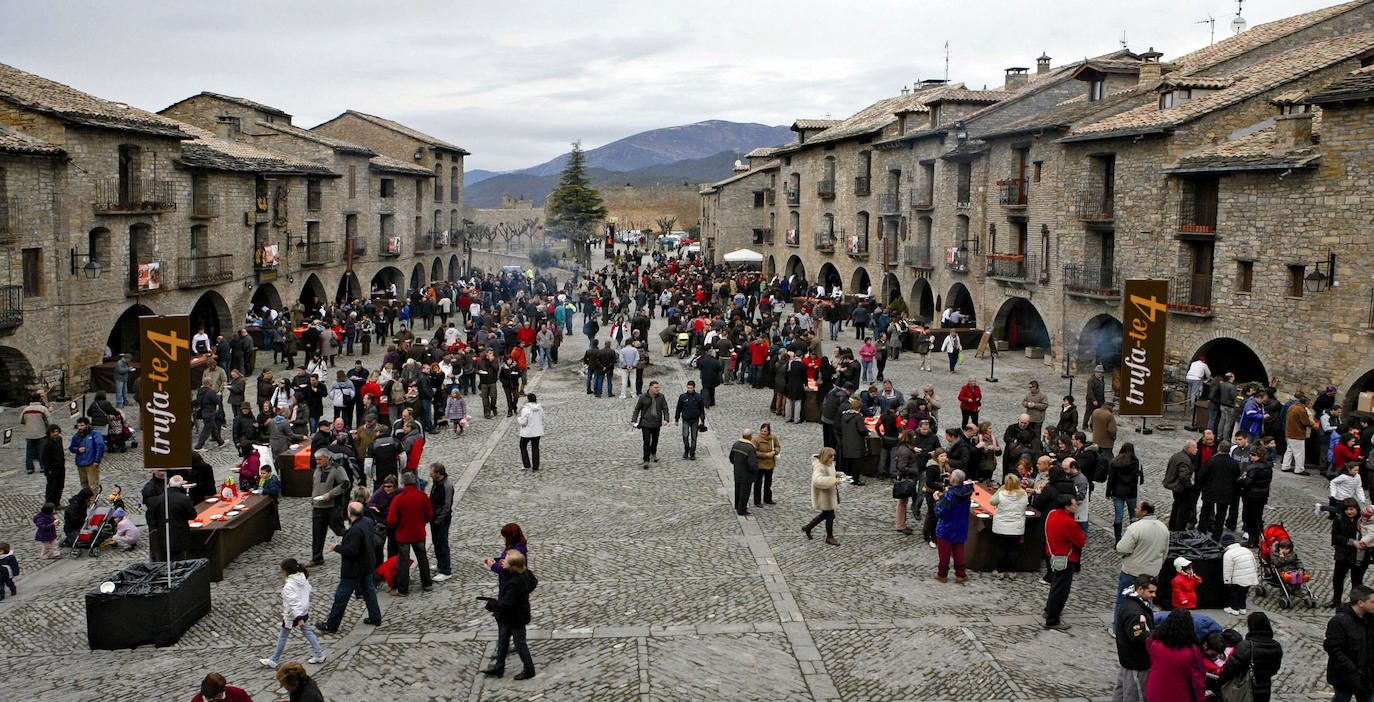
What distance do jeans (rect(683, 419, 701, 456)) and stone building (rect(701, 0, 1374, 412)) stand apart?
11.8 m

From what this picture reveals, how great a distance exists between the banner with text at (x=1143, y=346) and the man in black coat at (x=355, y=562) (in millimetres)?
8801

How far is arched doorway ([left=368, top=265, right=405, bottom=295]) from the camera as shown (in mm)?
51594

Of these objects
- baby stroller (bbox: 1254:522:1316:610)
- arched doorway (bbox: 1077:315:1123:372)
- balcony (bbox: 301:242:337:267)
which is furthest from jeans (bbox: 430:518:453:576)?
balcony (bbox: 301:242:337:267)

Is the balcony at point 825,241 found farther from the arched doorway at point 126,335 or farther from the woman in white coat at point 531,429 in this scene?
the woman in white coat at point 531,429

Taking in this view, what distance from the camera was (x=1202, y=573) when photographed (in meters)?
11.7

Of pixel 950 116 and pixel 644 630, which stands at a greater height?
pixel 950 116

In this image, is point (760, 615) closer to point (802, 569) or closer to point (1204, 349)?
point (802, 569)

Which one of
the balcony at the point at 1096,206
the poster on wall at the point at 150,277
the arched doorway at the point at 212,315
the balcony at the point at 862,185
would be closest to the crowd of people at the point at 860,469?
the poster on wall at the point at 150,277

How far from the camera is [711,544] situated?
14172 millimetres

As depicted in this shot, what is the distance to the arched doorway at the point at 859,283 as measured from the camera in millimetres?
48122

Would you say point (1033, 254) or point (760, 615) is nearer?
point (760, 615)

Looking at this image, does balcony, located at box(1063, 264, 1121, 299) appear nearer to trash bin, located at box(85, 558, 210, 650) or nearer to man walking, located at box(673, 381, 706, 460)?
man walking, located at box(673, 381, 706, 460)

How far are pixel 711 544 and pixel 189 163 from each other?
75.7 feet

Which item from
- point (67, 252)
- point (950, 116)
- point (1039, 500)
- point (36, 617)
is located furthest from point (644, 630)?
point (950, 116)
